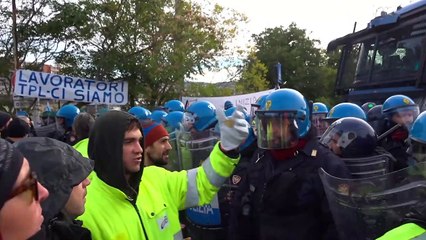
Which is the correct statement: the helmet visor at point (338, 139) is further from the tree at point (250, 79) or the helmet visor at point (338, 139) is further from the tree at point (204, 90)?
the tree at point (250, 79)

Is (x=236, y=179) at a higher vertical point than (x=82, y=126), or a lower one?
lower

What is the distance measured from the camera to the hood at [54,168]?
190cm

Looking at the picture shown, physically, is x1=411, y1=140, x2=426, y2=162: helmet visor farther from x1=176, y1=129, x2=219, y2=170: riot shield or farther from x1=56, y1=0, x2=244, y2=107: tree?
x1=56, y1=0, x2=244, y2=107: tree

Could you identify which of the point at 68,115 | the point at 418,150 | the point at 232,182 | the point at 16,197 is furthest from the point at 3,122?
the point at 16,197

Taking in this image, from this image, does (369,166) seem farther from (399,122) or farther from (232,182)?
(399,122)

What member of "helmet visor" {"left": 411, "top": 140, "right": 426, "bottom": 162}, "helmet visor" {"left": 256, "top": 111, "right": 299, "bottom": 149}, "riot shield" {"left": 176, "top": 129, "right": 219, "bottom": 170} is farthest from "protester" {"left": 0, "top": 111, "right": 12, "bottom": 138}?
"helmet visor" {"left": 411, "top": 140, "right": 426, "bottom": 162}

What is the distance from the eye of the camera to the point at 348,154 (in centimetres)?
368

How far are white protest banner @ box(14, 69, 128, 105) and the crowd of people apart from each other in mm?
6649

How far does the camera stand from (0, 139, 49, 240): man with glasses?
1368 millimetres

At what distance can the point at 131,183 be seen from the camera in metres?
2.66

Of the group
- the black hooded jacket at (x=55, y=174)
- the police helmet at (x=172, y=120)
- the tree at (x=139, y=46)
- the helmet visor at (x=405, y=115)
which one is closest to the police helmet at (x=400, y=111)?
the helmet visor at (x=405, y=115)

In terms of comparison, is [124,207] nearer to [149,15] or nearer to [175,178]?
[175,178]

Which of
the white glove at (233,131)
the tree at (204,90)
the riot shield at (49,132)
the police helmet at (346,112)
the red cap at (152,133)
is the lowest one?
the riot shield at (49,132)

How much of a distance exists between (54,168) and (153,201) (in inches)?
33.7
